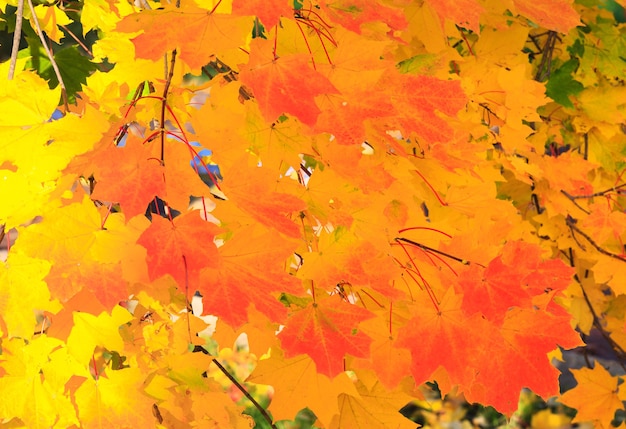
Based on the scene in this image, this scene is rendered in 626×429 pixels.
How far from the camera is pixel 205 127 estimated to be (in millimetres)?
825

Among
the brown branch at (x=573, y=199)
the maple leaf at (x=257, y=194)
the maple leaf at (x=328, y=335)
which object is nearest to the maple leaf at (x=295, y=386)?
the maple leaf at (x=328, y=335)

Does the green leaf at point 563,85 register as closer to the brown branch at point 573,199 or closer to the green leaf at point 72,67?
the brown branch at point 573,199

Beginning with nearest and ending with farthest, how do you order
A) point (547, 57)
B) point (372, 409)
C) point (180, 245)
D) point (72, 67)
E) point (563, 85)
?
point (180, 245) → point (372, 409) → point (72, 67) → point (563, 85) → point (547, 57)

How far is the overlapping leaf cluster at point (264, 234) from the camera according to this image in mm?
762

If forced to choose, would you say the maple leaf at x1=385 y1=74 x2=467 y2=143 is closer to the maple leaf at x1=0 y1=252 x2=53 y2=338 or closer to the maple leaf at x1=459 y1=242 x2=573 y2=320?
the maple leaf at x1=459 y1=242 x2=573 y2=320

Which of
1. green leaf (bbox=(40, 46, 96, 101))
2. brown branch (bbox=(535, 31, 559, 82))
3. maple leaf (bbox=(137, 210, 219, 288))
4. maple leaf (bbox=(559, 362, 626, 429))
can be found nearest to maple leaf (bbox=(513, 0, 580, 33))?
maple leaf (bbox=(137, 210, 219, 288))

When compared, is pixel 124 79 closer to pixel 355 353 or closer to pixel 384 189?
pixel 384 189

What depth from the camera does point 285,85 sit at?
0.76 metres

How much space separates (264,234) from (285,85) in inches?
6.7

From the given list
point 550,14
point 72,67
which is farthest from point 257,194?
point 72,67

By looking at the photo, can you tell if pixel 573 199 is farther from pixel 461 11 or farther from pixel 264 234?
pixel 264 234

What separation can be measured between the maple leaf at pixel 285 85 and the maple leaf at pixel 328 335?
0.30 metres

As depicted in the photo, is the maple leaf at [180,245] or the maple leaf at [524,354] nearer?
the maple leaf at [180,245]

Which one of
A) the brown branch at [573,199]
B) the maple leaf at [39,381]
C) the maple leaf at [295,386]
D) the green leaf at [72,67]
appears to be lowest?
the brown branch at [573,199]
